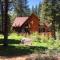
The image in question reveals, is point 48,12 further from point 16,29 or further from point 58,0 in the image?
point 16,29

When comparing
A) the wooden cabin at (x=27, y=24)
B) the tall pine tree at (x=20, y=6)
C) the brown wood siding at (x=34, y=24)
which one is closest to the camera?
the tall pine tree at (x=20, y=6)

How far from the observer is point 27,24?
6128 cm

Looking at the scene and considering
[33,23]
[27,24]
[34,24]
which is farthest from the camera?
[27,24]

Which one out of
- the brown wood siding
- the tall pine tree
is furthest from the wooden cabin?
the tall pine tree

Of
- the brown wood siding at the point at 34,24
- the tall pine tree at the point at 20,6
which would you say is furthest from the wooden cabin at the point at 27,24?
the tall pine tree at the point at 20,6

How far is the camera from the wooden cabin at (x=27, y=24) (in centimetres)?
5928

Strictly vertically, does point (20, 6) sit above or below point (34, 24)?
above

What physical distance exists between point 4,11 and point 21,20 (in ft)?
123

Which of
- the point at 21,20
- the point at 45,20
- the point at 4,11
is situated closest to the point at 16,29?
the point at 21,20

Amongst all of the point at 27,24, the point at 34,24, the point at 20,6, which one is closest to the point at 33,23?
the point at 34,24

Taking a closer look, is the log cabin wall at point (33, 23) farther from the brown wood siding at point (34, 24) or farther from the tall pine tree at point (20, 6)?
the tall pine tree at point (20, 6)

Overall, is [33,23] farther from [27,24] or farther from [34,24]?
[27,24]

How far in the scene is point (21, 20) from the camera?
6350cm

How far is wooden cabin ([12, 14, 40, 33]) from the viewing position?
59275 millimetres
